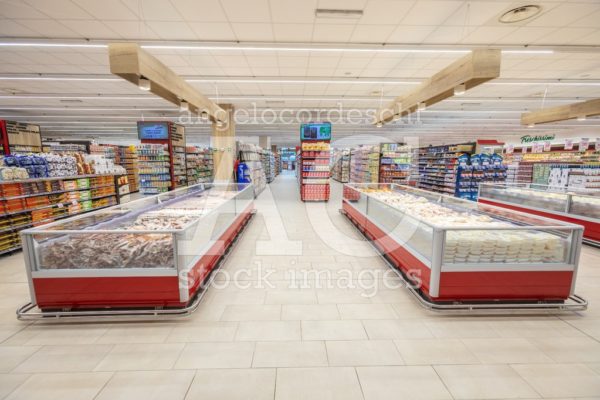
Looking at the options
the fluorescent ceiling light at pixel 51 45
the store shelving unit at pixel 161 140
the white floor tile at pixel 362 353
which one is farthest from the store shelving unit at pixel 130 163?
the white floor tile at pixel 362 353

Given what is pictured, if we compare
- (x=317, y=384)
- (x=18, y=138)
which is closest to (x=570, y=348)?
(x=317, y=384)

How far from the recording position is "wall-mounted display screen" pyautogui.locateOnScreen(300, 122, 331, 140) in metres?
10.1

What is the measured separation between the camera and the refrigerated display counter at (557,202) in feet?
17.7

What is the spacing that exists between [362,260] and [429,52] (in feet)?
15.7

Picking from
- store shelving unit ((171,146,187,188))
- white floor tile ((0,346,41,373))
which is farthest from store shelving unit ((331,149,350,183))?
white floor tile ((0,346,41,373))

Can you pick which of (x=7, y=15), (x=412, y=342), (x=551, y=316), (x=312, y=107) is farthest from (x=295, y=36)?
(x=312, y=107)

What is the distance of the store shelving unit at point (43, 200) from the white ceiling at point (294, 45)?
2862 millimetres

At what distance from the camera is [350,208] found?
23.9 ft

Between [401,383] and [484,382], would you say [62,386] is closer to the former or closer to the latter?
[401,383]

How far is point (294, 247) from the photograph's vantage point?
518 centimetres

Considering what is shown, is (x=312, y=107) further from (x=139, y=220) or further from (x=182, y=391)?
Answer: (x=182, y=391)

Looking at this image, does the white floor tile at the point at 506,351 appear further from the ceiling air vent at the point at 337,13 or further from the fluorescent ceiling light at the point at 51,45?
the fluorescent ceiling light at the point at 51,45

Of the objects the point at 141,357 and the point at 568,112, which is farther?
the point at 568,112

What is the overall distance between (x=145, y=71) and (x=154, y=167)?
336 inches
